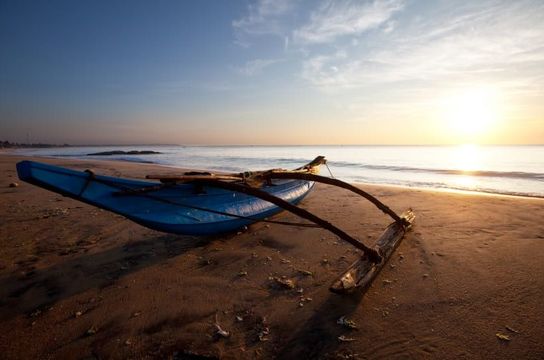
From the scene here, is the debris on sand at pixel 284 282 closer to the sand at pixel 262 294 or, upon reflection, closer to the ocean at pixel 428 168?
the sand at pixel 262 294

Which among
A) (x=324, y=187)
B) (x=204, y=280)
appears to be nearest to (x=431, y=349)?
(x=204, y=280)

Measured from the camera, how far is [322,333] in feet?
9.89

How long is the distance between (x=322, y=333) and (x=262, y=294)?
104cm

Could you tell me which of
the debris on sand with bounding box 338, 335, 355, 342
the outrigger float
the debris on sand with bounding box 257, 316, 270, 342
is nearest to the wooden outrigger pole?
the outrigger float

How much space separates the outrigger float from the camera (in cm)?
349

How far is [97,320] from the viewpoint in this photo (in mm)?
3242

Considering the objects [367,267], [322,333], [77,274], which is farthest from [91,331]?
[367,267]

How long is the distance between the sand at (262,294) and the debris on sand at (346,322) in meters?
0.05

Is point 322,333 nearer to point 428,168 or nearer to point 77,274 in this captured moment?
point 77,274

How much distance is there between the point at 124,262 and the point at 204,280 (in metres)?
1.59

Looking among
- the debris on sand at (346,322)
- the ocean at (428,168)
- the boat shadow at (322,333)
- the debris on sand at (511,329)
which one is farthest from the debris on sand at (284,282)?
the ocean at (428,168)

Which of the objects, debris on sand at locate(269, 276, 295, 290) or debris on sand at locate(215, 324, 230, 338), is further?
debris on sand at locate(269, 276, 295, 290)

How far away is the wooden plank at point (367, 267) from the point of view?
3447mm

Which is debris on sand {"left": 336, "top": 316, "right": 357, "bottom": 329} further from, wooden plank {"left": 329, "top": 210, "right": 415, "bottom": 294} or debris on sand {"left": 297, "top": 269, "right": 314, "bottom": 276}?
A: debris on sand {"left": 297, "top": 269, "right": 314, "bottom": 276}
